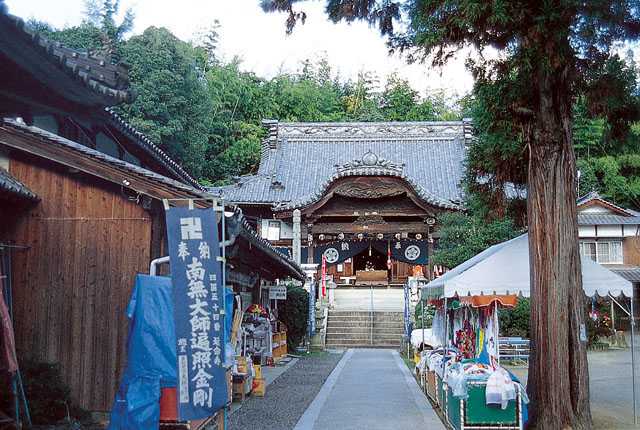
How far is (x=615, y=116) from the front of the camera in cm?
970

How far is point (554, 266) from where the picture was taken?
8828 millimetres

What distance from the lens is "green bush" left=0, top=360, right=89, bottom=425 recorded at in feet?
27.9

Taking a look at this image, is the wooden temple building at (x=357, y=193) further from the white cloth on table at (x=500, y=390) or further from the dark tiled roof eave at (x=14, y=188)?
the dark tiled roof eave at (x=14, y=188)

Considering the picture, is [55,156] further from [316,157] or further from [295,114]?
[295,114]

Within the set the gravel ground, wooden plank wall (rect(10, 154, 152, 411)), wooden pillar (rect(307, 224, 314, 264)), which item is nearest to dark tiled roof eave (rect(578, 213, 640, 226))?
wooden pillar (rect(307, 224, 314, 264))

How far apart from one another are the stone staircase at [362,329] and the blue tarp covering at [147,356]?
17.0m

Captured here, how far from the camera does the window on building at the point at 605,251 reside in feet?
99.7

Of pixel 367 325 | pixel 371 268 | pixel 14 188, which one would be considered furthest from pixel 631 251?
pixel 14 188

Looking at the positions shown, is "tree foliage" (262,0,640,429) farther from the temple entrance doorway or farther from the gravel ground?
the temple entrance doorway

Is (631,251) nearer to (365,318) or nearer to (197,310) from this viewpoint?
(365,318)

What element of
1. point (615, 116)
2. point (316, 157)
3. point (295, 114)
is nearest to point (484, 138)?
point (615, 116)

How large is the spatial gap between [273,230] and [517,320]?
1313 cm

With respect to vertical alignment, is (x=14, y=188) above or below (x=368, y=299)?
above

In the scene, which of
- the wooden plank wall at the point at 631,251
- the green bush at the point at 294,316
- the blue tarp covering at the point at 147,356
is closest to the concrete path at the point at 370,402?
the blue tarp covering at the point at 147,356
